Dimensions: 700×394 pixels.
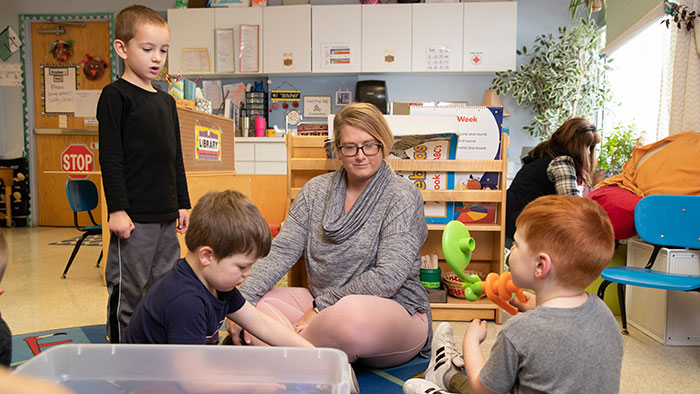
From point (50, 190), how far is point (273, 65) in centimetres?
288

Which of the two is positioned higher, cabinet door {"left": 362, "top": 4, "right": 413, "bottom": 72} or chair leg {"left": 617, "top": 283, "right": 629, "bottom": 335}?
cabinet door {"left": 362, "top": 4, "right": 413, "bottom": 72}

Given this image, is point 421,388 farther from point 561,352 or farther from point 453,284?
point 453,284

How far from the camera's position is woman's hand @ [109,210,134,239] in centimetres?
142

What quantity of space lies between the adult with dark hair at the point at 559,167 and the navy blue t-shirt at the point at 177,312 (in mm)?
1847

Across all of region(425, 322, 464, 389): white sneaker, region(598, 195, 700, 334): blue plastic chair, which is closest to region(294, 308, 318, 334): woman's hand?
region(425, 322, 464, 389): white sneaker

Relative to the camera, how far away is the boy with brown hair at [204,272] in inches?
37.6

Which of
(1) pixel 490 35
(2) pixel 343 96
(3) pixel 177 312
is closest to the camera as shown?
(3) pixel 177 312

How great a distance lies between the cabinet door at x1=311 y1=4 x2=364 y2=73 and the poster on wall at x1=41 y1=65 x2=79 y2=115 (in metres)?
2.76

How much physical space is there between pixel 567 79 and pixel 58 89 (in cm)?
523

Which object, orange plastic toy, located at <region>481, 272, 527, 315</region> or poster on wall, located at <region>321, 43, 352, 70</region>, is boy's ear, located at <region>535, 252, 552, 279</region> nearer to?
orange plastic toy, located at <region>481, 272, 527, 315</region>

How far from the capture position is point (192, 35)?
493 centimetres

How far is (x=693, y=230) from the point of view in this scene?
1.79 meters

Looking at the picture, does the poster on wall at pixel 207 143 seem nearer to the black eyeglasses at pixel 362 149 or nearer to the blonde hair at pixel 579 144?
the black eyeglasses at pixel 362 149

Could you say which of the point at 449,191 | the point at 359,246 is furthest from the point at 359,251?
the point at 449,191
